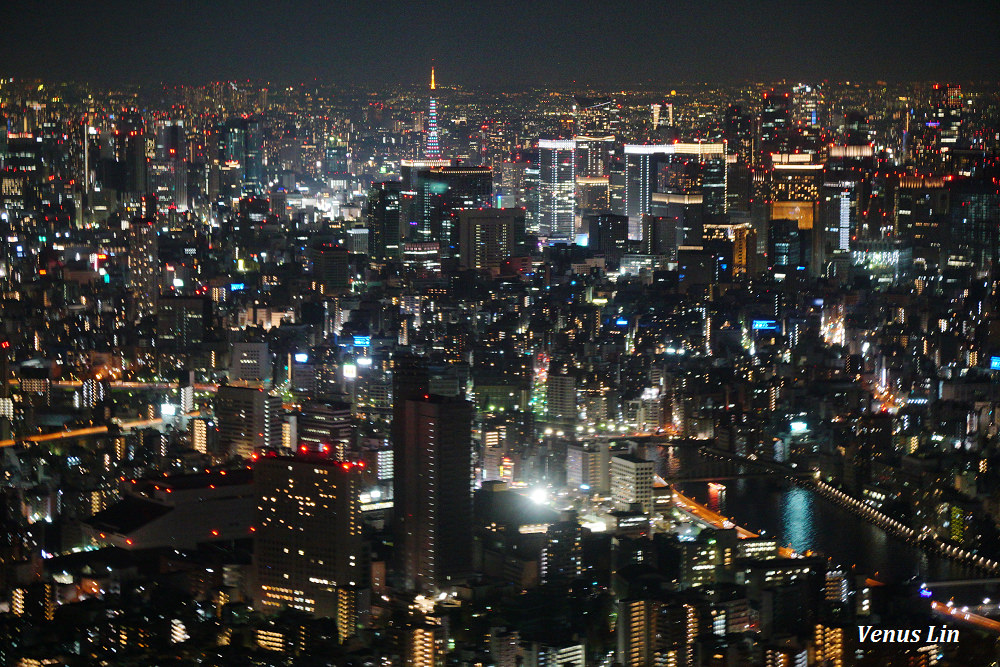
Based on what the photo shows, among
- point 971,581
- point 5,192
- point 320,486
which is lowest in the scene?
point 971,581

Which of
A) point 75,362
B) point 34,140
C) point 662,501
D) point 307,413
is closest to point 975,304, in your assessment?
point 662,501

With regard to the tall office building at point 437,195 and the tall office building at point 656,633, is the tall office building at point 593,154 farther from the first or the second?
the tall office building at point 656,633

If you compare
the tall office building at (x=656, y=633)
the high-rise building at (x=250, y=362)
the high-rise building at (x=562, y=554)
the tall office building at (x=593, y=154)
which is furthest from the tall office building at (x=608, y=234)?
the tall office building at (x=656, y=633)

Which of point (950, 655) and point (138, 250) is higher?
point (138, 250)

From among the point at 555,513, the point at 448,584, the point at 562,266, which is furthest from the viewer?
the point at 562,266

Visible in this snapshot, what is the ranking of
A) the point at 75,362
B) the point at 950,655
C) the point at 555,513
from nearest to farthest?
the point at 950,655
the point at 555,513
the point at 75,362

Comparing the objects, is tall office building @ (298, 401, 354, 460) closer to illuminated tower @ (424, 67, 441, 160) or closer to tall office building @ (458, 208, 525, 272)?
illuminated tower @ (424, 67, 441, 160)

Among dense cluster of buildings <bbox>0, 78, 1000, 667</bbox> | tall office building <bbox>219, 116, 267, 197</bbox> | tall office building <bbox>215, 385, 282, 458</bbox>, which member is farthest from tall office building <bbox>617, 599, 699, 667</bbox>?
tall office building <bbox>219, 116, 267, 197</bbox>

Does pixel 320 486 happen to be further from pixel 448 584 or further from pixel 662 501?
pixel 662 501
